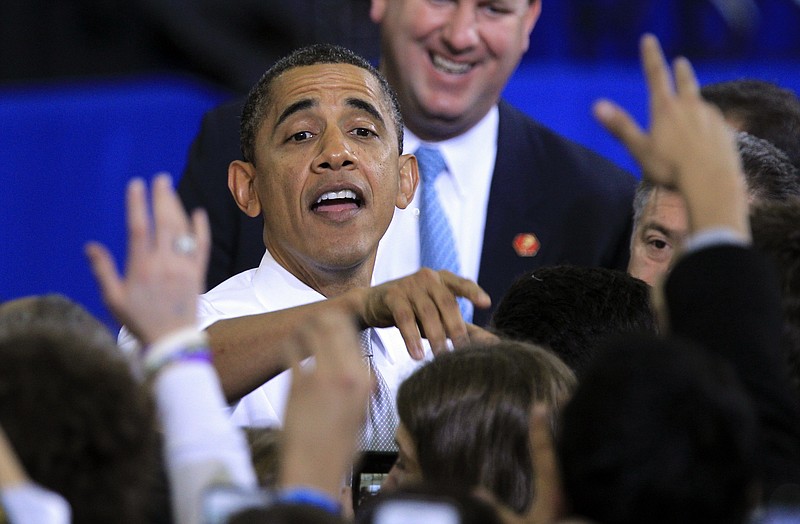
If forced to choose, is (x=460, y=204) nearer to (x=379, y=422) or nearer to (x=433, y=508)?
(x=379, y=422)

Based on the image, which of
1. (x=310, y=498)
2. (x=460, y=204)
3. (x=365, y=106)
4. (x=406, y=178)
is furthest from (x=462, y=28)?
(x=310, y=498)

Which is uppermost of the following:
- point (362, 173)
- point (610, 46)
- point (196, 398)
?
point (610, 46)

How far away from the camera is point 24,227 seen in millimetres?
5859

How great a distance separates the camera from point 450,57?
147 inches

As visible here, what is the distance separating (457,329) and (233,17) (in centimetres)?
549

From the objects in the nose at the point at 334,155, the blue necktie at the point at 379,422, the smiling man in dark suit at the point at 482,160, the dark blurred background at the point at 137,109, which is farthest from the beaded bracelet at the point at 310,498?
the dark blurred background at the point at 137,109

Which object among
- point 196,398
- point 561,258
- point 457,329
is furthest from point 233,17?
point 196,398

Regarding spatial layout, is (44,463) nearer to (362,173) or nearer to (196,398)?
(196,398)

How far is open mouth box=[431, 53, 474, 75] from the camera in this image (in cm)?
372

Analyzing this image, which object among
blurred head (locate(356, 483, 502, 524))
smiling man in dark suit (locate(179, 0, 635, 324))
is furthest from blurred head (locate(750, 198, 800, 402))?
smiling man in dark suit (locate(179, 0, 635, 324))

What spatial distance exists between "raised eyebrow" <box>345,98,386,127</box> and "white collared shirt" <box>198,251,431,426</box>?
35 centimetres

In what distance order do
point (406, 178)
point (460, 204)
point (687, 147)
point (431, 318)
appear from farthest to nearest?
point (460, 204), point (406, 178), point (431, 318), point (687, 147)

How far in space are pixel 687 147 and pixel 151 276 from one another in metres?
0.60

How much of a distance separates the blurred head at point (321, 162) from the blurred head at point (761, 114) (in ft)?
2.71
